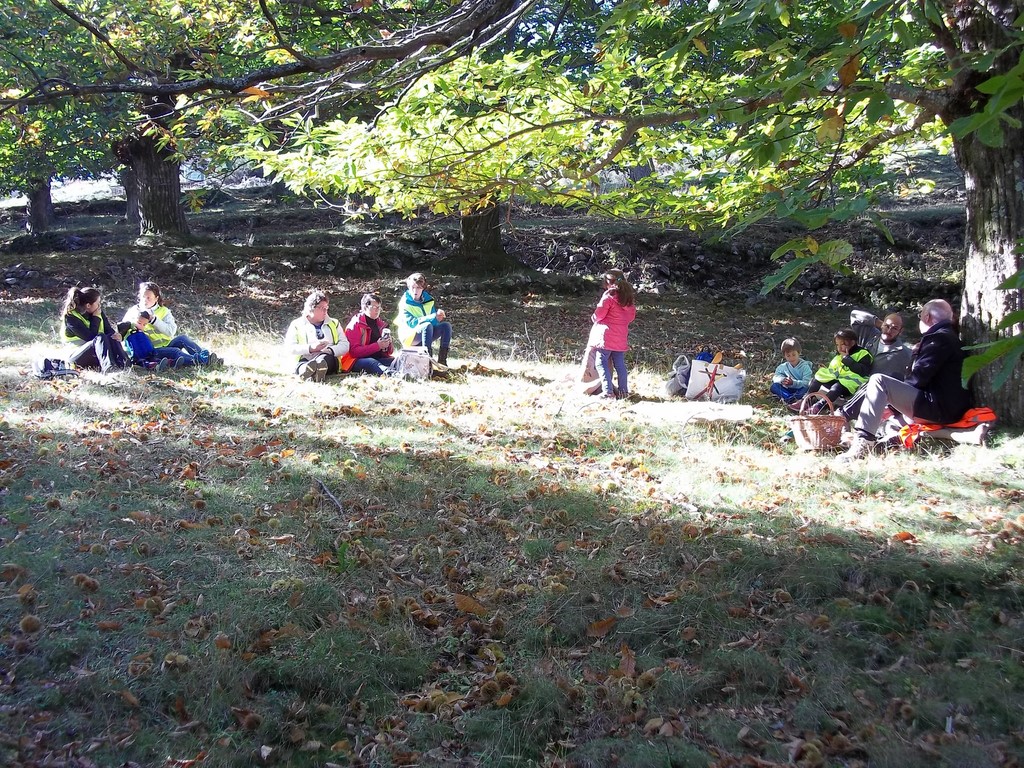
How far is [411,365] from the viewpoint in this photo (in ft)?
31.6

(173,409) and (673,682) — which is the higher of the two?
(173,409)

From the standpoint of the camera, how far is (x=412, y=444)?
22.4 ft

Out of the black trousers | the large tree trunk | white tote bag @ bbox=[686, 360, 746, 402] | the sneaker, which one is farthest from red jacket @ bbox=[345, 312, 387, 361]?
the large tree trunk

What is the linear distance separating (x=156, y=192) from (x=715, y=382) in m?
14.4

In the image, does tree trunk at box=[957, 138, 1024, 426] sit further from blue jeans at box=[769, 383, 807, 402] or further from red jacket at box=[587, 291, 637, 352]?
red jacket at box=[587, 291, 637, 352]

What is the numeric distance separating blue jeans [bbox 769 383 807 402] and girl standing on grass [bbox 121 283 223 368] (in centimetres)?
673

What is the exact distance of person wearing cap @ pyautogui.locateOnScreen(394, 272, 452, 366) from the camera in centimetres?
1019

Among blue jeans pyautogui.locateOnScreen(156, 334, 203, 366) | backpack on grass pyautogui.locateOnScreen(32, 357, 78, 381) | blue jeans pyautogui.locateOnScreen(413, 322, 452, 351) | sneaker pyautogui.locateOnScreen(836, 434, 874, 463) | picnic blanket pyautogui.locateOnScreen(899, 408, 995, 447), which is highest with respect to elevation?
blue jeans pyautogui.locateOnScreen(413, 322, 452, 351)

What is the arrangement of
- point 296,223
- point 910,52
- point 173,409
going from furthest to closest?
point 296,223
point 910,52
point 173,409

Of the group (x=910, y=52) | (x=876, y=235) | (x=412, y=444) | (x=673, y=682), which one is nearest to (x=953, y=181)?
(x=876, y=235)

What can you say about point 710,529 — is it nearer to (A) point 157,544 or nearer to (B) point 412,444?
(B) point 412,444

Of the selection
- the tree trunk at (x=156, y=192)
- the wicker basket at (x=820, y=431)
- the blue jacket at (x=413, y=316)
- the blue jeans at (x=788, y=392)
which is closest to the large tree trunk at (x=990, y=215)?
the wicker basket at (x=820, y=431)

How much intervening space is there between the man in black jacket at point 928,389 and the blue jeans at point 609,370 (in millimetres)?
2729

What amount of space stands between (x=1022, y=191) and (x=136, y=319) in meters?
9.13
